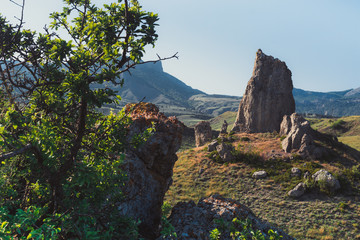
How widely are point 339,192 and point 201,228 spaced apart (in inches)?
1092

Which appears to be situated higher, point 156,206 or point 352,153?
point 156,206

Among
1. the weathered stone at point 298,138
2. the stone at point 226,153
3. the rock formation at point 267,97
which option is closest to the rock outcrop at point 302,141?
the weathered stone at point 298,138

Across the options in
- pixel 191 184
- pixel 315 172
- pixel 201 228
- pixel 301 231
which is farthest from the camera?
pixel 191 184

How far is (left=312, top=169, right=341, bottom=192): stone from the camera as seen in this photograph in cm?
2848

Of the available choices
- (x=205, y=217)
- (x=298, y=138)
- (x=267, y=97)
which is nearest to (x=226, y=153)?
(x=298, y=138)

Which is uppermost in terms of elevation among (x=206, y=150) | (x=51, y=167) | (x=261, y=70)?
(x=261, y=70)

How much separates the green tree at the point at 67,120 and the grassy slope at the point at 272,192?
23.6m

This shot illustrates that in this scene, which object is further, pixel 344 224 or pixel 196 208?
pixel 344 224

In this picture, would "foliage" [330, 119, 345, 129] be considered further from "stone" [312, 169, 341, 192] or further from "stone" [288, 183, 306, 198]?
"stone" [288, 183, 306, 198]

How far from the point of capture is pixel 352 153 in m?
37.7

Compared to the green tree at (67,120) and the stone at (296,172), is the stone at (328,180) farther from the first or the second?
the green tree at (67,120)

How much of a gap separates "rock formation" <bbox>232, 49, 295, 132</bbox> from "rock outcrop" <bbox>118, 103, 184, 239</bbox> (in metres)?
45.0

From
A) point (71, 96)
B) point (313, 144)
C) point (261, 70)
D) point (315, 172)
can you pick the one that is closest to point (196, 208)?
point (71, 96)

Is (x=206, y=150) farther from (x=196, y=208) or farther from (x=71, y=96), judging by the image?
(x=71, y=96)
